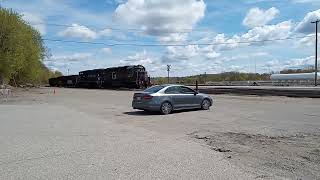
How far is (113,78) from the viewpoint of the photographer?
65562 mm

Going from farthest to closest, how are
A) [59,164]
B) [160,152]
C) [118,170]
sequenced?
[160,152] < [59,164] < [118,170]

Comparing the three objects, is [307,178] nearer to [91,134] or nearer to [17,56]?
[91,134]

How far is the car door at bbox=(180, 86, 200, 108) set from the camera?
21.8 meters

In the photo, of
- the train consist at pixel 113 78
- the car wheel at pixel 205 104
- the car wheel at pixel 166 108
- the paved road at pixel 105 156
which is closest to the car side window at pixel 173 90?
the car wheel at pixel 166 108

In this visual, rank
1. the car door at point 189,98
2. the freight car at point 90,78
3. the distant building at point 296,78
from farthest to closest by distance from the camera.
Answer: the distant building at point 296,78
the freight car at point 90,78
the car door at point 189,98

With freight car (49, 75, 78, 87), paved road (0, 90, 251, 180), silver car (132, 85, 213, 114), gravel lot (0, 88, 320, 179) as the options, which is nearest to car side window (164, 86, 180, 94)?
silver car (132, 85, 213, 114)

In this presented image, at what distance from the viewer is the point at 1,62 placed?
49156mm

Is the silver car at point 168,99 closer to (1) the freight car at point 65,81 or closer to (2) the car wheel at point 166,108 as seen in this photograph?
(2) the car wheel at point 166,108

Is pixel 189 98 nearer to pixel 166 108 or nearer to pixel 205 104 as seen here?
pixel 205 104

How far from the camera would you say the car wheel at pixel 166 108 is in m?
20.8

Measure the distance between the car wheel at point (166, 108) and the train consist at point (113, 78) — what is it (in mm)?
38910

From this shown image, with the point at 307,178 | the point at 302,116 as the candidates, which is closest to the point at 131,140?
the point at 307,178

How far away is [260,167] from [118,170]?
99.4 inches

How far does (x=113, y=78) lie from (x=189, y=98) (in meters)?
44.4
